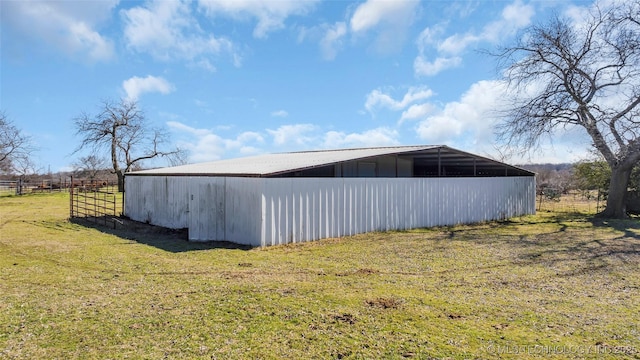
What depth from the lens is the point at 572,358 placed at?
3.72 meters

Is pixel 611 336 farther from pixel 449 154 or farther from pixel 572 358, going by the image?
pixel 449 154

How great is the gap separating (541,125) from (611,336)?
1455 centimetres

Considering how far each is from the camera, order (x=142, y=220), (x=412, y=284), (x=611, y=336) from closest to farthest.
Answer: (x=611, y=336), (x=412, y=284), (x=142, y=220)

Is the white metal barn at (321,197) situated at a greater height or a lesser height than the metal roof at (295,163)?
lesser

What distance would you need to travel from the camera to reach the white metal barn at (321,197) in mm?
9977

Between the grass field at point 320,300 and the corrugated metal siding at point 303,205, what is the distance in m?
0.77

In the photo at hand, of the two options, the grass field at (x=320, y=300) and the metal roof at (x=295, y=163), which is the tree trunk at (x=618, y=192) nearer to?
the metal roof at (x=295, y=163)

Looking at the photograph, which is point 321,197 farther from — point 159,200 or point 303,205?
point 159,200

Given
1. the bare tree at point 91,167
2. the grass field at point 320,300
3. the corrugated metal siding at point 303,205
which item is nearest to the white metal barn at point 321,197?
the corrugated metal siding at point 303,205

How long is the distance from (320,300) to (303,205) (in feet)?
17.0

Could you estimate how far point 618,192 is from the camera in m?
16.8

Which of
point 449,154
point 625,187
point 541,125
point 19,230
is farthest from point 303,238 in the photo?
point 625,187

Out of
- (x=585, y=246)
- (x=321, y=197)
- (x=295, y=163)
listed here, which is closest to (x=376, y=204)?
(x=321, y=197)

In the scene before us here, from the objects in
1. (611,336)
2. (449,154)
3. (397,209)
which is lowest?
(611,336)
